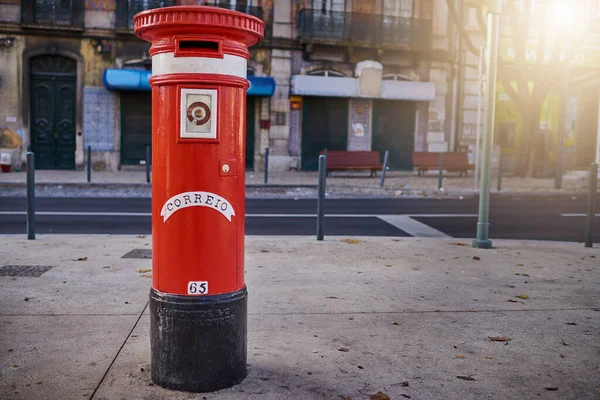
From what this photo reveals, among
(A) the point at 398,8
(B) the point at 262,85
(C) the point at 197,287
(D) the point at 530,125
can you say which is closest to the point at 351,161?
(B) the point at 262,85

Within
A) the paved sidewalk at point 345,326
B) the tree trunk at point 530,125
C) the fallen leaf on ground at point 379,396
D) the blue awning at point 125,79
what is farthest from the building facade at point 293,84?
the fallen leaf on ground at point 379,396

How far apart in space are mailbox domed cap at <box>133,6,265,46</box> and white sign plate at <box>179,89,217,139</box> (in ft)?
0.99

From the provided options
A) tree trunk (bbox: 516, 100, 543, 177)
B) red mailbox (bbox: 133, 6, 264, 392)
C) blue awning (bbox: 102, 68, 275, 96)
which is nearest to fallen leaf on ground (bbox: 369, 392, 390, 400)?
red mailbox (bbox: 133, 6, 264, 392)

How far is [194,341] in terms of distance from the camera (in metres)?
3.54

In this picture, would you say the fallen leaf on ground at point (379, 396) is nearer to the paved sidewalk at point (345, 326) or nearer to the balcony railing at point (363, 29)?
the paved sidewalk at point (345, 326)

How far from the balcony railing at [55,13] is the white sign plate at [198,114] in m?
22.0

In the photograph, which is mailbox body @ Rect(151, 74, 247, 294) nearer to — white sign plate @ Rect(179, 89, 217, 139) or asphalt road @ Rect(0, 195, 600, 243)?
white sign plate @ Rect(179, 89, 217, 139)

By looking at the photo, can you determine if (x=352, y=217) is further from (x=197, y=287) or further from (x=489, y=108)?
(x=197, y=287)

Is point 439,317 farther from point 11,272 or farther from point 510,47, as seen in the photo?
point 510,47

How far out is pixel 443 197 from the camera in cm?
1755

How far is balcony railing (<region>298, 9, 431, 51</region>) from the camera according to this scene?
82.4 feet

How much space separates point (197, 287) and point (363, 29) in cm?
2348

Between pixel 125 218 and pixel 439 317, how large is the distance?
7.64 meters

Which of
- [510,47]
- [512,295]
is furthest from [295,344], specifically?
[510,47]
